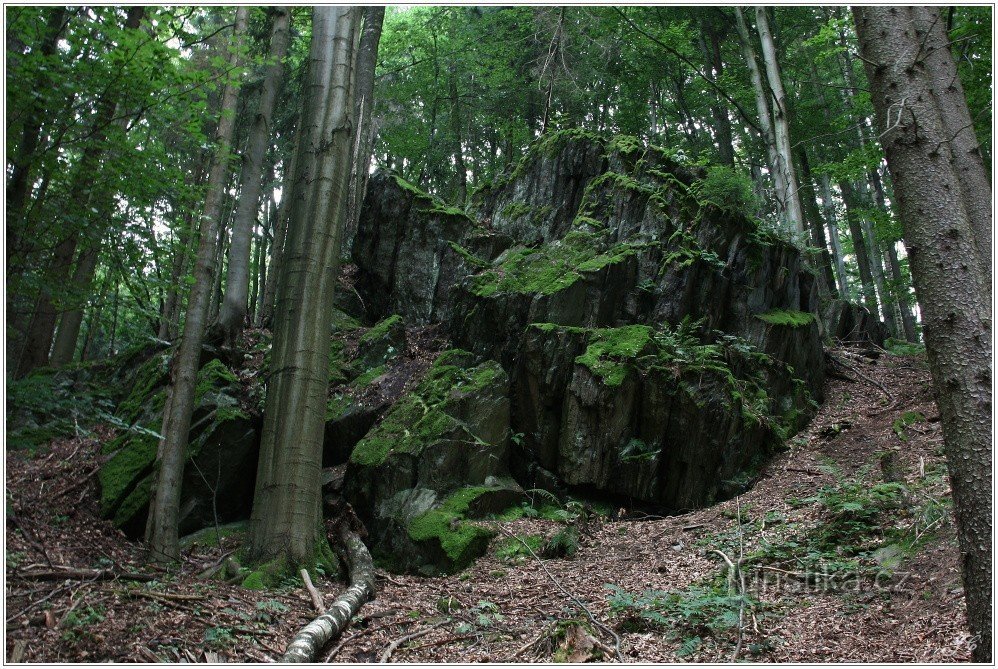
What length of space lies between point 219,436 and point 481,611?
15.9 feet

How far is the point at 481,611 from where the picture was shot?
540 cm

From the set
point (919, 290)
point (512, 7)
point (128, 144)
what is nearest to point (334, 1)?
point (128, 144)

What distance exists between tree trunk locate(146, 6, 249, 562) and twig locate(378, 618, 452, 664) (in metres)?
3.33

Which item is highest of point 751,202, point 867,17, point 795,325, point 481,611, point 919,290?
point 751,202

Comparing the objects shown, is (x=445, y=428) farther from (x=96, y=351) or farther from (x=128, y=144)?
(x=96, y=351)

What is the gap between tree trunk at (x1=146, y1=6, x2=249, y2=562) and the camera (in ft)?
21.9

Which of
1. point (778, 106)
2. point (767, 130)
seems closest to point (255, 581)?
point (767, 130)

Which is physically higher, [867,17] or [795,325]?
[867,17]

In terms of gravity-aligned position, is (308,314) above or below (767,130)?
below

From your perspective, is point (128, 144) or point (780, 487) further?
point (780, 487)

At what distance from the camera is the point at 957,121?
165 inches

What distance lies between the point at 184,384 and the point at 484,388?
13.2 feet

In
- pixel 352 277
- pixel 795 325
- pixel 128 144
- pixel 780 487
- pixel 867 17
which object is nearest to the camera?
pixel 867 17

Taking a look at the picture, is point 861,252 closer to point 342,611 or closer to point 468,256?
point 468,256
